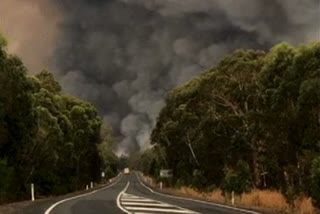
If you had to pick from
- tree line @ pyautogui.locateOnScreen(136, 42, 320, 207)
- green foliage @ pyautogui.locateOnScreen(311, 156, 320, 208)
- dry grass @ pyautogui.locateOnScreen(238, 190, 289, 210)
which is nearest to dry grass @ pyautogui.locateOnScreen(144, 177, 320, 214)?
dry grass @ pyautogui.locateOnScreen(238, 190, 289, 210)

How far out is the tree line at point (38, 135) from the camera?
3544 cm

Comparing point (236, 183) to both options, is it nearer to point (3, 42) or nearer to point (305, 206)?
point (305, 206)

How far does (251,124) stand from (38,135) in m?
16.0

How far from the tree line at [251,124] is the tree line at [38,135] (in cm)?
1080

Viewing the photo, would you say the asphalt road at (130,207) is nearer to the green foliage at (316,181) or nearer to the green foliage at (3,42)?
the green foliage at (316,181)

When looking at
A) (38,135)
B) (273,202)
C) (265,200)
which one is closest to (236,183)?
(265,200)

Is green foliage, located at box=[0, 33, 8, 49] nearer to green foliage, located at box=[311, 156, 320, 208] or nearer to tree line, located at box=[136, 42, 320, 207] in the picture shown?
tree line, located at box=[136, 42, 320, 207]

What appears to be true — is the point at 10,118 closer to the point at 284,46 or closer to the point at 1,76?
the point at 1,76

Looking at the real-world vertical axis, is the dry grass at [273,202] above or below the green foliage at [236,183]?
below

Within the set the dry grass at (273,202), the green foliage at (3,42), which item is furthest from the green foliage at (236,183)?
the green foliage at (3,42)

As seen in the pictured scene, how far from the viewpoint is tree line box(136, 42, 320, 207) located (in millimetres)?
29750

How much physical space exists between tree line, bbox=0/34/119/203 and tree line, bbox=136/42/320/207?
10797mm

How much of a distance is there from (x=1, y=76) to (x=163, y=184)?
58.5 metres

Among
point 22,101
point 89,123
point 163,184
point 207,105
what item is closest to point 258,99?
point 207,105
